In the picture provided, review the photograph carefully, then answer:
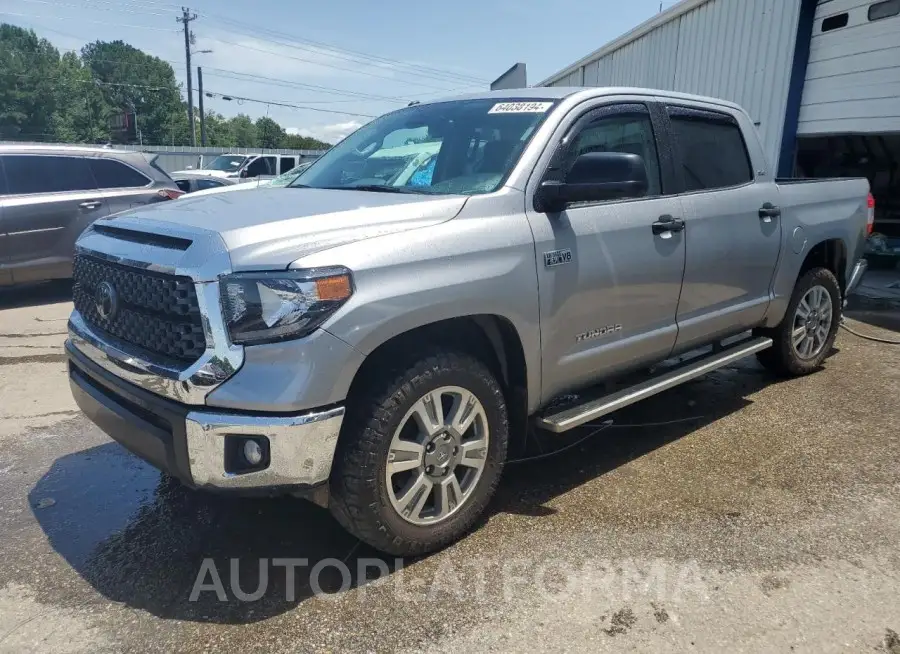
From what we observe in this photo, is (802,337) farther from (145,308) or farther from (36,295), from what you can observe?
(36,295)

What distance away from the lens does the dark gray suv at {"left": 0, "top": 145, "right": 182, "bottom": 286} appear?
7.31m

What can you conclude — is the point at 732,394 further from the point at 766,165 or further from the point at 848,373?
the point at 766,165

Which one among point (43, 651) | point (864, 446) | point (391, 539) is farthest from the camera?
point (864, 446)

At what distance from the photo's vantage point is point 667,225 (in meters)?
3.57

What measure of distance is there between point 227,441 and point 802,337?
14.3ft

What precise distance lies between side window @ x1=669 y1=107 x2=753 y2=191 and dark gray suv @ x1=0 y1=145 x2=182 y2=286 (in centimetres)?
653

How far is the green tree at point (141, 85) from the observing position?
84562 mm

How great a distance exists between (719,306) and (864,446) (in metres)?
1.15

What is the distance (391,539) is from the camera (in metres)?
2.68

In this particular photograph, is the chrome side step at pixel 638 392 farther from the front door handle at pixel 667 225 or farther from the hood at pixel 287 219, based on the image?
the hood at pixel 287 219

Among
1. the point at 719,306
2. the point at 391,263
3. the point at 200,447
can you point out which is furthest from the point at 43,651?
the point at 719,306

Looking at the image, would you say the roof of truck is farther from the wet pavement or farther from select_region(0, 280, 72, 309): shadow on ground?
select_region(0, 280, 72, 309): shadow on ground

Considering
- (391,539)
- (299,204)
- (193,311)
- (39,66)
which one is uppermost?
(39,66)

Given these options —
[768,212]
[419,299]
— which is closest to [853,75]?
[768,212]
